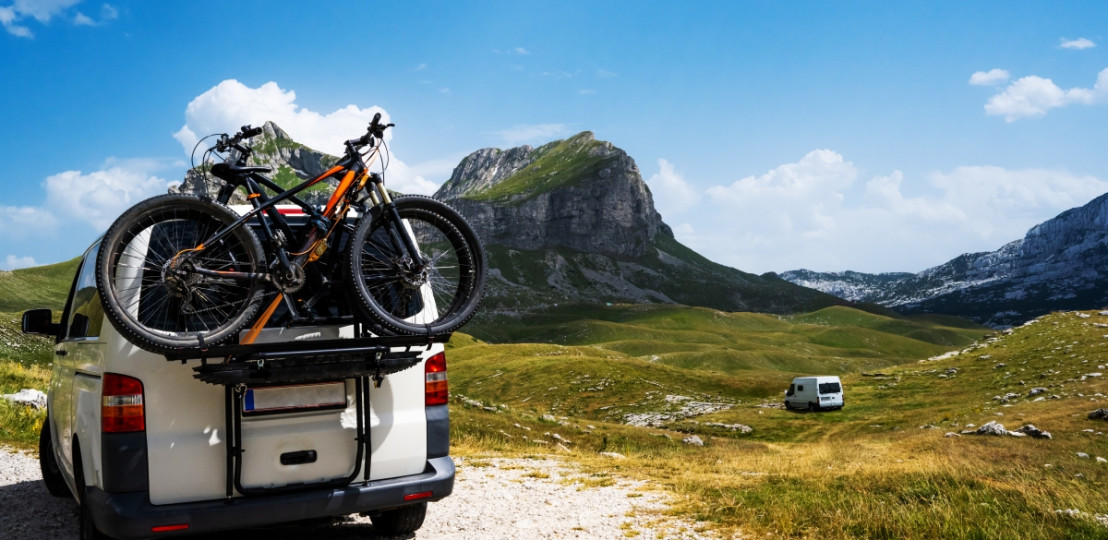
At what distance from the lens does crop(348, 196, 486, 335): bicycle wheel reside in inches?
220

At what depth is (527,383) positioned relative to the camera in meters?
58.3

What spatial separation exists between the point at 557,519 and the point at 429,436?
2.30 meters

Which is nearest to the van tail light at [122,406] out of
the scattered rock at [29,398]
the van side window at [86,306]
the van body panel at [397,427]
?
the van side window at [86,306]

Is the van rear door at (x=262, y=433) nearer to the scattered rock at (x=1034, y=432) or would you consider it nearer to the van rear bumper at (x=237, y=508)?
the van rear bumper at (x=237, y=508)

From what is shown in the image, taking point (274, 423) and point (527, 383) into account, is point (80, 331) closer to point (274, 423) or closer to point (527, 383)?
point (274, 423)

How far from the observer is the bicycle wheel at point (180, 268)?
516cm

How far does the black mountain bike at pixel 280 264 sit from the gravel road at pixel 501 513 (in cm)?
222

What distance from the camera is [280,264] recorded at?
17.9 ft

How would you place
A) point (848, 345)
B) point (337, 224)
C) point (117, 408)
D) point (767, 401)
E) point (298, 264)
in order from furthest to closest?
1. point (848, 345)
2. point (767, 401)
3. point (337, 224)
4. point (298, 264)
5. point (117, 408)

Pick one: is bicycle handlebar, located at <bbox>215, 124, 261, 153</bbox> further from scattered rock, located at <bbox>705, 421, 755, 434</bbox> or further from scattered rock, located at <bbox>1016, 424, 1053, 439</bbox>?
scattered rock, located at <bbox>705, 421, 755, 434</bbox>

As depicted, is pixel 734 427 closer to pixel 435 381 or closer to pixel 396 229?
pixel 435 381

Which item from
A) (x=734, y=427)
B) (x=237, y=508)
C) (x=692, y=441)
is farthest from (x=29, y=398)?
(x=734, y=427)

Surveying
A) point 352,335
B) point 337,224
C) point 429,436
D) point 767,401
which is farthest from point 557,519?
point 767,401

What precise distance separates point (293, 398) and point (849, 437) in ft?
113
